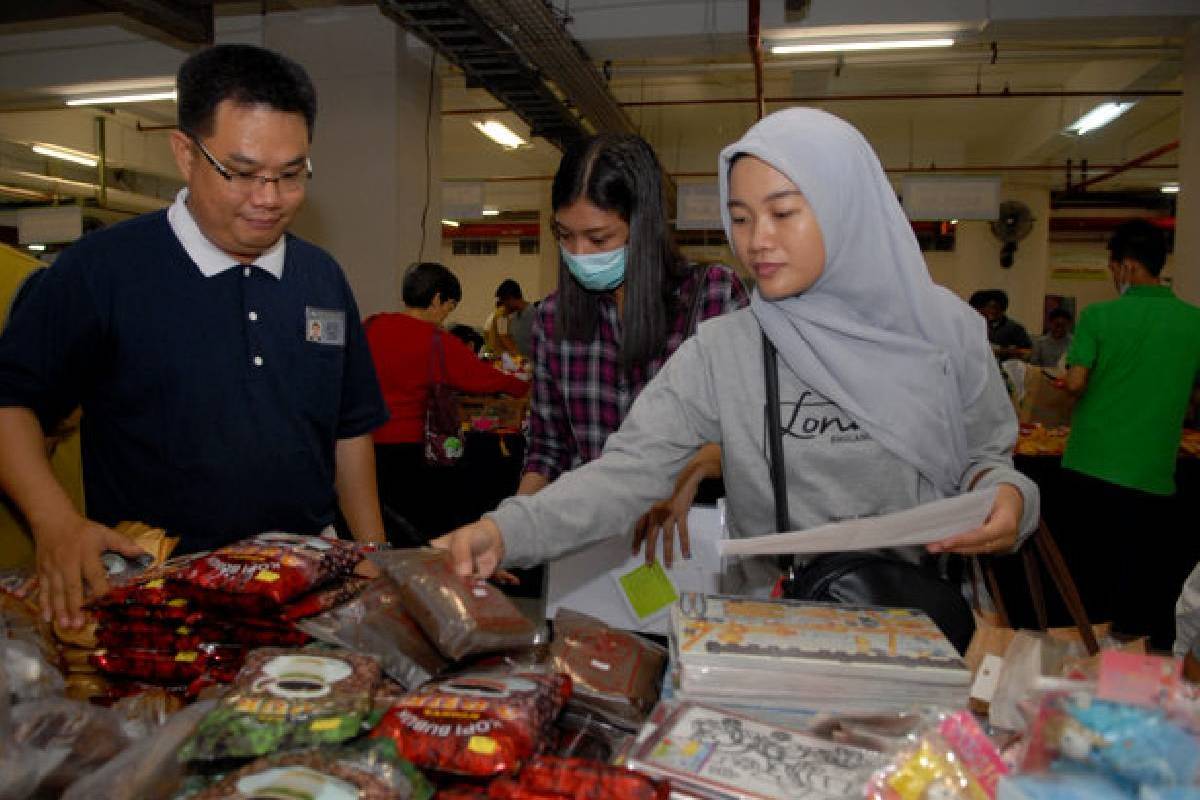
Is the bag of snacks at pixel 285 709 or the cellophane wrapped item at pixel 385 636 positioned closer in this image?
the bag of snacks at pixel 285 709

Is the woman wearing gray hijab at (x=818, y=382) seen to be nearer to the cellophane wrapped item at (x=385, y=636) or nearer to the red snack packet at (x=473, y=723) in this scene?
the cellophane wrapped item at (x=385, y=636)

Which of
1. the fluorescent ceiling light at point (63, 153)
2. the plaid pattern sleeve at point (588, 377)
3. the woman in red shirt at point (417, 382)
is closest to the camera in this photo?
the plaid pattern sleeve at point (588, 377)

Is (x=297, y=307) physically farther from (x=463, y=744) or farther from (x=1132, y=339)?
(x=1132, y=339)

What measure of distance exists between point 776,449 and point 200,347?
1155mm

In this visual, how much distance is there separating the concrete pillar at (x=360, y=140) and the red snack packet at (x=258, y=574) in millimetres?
5801

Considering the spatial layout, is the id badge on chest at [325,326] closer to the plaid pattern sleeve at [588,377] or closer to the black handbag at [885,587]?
the plaid pattern sleeve at [588,377]

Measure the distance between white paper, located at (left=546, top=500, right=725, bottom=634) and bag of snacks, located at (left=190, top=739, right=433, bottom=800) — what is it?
1.17 m

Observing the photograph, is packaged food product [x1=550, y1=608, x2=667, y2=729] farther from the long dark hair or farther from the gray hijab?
the long dark hair

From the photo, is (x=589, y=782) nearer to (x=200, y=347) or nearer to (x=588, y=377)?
(x=200, y=347)

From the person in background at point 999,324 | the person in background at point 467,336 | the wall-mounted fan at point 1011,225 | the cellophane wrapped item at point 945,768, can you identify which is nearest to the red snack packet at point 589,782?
the cellophane wrapped item at point 945,768

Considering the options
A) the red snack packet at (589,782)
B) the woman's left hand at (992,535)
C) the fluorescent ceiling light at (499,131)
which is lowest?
the red snack packet at (589,782)

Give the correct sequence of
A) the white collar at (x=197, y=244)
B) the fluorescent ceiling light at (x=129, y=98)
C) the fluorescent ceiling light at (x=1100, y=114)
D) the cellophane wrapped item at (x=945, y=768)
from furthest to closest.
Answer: the fluorescent ceiling light at (x=1100, y=114) → the fluorescent ceiling light at (x=129, y=98) → the white collar at (x=197, y=244) → the cellophane wrapped item at (x=945, y=768)

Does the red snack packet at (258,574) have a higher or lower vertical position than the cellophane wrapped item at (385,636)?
higher

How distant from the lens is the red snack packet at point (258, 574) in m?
1.19
